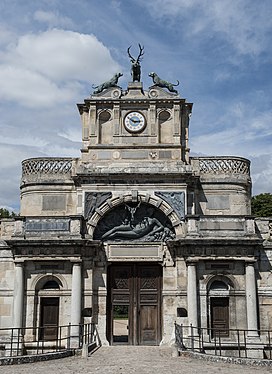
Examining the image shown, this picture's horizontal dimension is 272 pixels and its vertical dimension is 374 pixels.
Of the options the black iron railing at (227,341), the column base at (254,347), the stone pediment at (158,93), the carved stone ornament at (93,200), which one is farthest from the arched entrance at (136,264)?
the stone pediment at (158,93)

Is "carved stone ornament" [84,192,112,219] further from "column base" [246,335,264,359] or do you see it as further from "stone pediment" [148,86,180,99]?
"column base" [246,335,264,359]

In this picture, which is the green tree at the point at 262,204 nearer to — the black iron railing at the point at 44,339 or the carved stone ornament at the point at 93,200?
the carved stone ornament at the point at 93,200

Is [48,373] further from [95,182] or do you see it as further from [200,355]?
[95,182]

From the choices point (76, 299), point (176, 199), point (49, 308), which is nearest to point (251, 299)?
point (176, 199)

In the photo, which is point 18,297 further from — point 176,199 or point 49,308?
point 176,199

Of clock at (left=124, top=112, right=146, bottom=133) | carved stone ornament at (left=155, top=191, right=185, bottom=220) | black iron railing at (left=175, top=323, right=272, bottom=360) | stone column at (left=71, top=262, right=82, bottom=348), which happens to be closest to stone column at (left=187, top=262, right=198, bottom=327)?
black iron railing at (left=175, top=323, right=272, bottom=360)

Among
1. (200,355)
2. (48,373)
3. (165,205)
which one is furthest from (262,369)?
(165,205)

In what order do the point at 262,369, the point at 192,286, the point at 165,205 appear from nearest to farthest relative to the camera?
the point at 262,369 → the point at 192,286 → the point at 165,205

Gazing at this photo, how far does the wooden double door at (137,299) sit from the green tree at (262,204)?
1821 centimetres

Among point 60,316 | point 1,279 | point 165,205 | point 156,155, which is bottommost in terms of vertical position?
point 60,316

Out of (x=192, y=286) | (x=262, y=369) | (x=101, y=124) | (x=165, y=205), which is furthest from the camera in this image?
(x=101, y=124)

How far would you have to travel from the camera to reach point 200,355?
1512cm

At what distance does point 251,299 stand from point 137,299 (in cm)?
437

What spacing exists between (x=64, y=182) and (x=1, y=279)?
4.62 m
